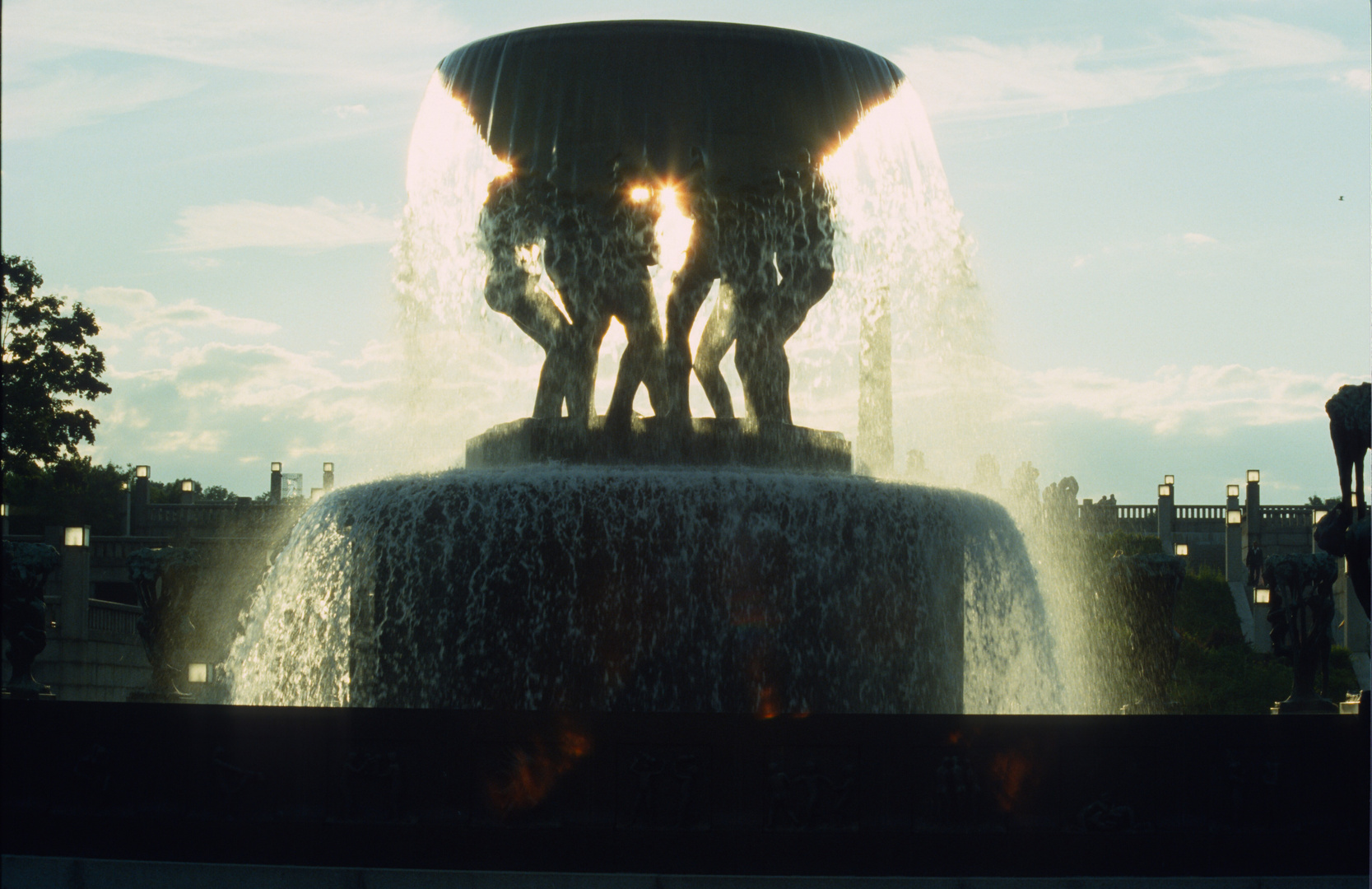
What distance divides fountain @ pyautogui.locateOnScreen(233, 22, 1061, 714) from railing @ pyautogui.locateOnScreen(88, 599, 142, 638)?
44.8ft

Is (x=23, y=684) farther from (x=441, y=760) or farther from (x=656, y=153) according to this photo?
(x=656, y=153)

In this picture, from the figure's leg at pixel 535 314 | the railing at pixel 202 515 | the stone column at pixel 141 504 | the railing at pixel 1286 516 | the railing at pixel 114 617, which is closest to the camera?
the figure's leg at pixel 535 314

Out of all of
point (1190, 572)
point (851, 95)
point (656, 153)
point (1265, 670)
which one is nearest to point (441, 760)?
point (656, 153)

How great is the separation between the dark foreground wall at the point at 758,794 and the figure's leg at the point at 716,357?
5964 millimetres

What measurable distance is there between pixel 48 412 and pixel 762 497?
33013 millimetres

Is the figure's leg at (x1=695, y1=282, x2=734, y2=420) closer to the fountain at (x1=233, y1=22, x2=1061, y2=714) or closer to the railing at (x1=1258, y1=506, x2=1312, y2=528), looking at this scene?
the fountain at (x1=233, y1=22, x2=1061, y2=714)

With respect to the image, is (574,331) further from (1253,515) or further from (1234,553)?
(1253,515)

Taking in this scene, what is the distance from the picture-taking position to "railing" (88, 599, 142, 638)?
2617 cm

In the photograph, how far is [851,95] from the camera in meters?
13.9

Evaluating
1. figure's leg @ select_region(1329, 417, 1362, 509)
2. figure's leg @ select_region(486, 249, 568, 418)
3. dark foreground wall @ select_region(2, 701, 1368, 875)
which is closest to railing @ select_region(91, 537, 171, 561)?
figure's leg @ select_region(486, 249, 568, 418)

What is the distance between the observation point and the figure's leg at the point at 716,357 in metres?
14.1

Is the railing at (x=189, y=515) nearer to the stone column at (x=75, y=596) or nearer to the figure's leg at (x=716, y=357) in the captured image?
the stone column at (x=75, y=596)

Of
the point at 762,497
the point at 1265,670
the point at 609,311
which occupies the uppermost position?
the point at 609,311

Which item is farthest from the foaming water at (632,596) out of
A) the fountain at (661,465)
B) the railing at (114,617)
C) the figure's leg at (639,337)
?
the railing at (114,617)
